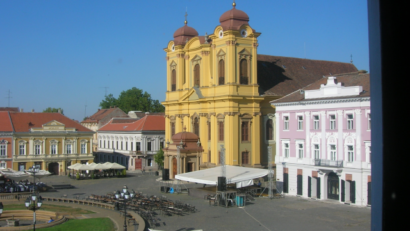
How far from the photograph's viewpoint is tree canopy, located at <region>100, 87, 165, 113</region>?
11856cm

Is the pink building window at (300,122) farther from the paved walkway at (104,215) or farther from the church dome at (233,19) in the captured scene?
the paved walkway at (104,215)

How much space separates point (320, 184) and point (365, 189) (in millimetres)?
3878

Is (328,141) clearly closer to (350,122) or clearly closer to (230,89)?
(350,122)

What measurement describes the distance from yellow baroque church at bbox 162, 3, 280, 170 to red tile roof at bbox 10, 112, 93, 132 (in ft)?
63.5

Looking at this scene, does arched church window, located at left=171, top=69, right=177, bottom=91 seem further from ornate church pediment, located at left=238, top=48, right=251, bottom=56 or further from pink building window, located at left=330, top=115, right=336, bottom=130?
pink building window, located at left=330, top=115, right=336, bottom=130

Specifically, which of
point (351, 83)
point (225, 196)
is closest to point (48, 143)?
point (225, 196)

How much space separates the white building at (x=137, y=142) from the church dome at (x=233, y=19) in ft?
84.9

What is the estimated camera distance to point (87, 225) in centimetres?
2489

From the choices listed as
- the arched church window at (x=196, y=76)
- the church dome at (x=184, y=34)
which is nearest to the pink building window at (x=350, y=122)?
the arched church window at (x=196, y=76)

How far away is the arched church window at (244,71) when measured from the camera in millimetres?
46647

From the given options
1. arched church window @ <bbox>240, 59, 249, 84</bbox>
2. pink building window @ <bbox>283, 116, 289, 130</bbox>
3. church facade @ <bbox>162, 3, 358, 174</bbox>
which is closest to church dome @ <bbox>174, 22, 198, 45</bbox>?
church facade @ <bbox>162, 3, 358, 174</bbox>

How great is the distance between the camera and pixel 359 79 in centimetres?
3300

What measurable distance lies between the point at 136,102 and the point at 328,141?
90637 mm

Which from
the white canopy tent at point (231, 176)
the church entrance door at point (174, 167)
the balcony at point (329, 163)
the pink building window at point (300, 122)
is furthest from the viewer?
the church entrance door at point (174, 167)
